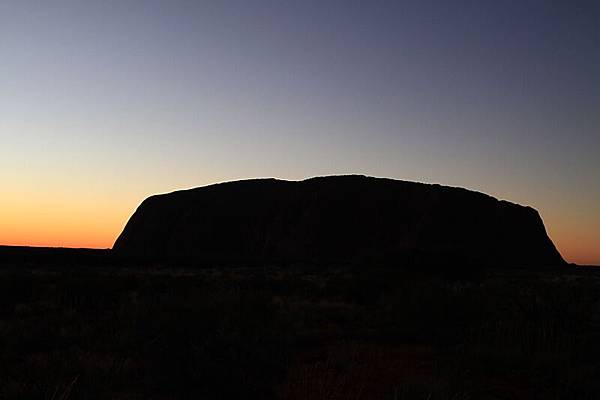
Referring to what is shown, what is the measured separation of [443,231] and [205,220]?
113ft

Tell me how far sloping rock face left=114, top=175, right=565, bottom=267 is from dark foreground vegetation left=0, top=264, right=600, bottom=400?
6184cm

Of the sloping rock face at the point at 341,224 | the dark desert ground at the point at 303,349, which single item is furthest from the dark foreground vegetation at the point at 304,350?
the sloping rock face at the point at 341,224

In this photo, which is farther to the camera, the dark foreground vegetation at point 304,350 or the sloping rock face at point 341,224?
the sloping rock face at point 341,224

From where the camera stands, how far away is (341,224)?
79375 mm

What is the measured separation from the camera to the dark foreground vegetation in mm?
6230

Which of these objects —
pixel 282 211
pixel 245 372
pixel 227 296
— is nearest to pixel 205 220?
pixel 282 211

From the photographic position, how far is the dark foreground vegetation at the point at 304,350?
6.23 metres

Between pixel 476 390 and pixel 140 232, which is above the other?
pixel 140 232

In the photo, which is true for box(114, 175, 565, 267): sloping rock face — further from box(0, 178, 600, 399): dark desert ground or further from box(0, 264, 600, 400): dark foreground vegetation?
box(0, 264, 600, 400): dark foreground vegetation

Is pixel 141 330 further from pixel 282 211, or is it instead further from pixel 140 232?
pixel 140 232

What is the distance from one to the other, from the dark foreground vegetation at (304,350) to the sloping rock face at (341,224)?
61839mm

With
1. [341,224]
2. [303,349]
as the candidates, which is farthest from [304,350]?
[341,224]

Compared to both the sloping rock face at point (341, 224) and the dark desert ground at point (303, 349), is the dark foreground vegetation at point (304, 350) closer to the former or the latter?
the dark desert ground at point (303, 349)

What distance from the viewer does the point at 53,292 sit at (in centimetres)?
1628
